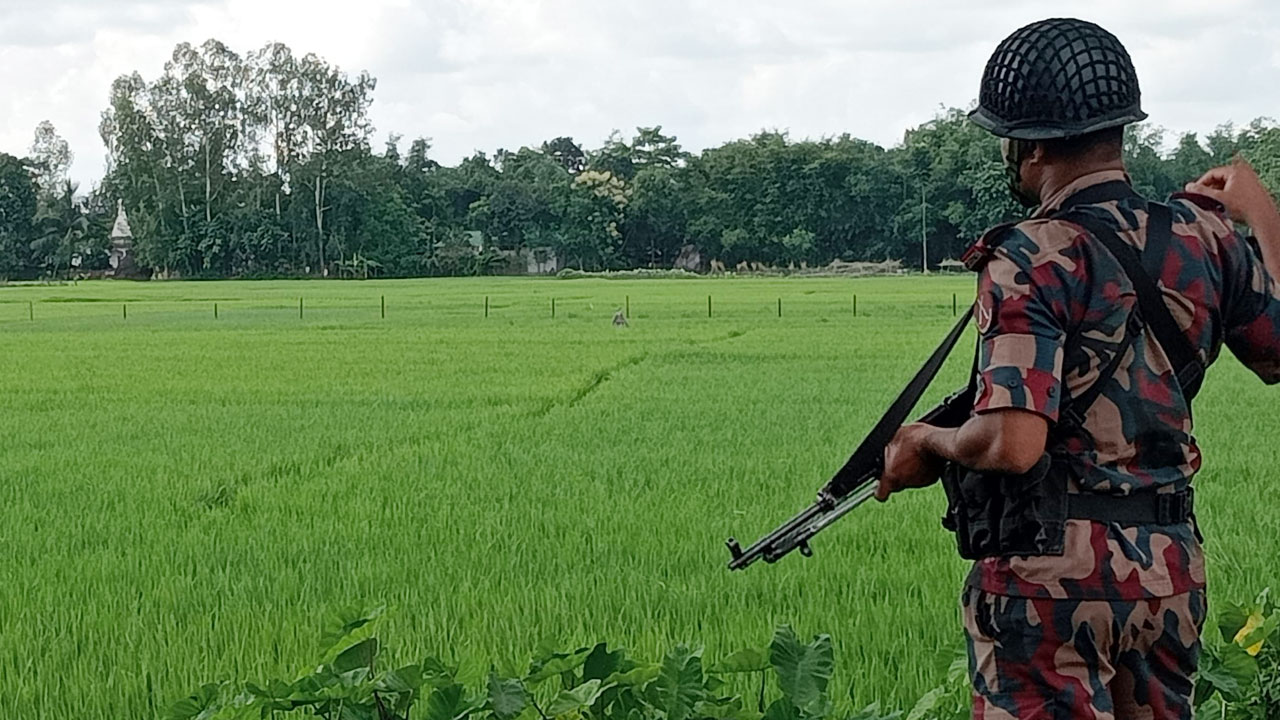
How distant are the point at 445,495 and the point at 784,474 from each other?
1953 mm

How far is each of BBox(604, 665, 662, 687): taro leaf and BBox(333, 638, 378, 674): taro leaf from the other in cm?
44

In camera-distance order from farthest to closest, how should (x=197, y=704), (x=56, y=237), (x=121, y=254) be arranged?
(x=121, y=254)
(x=56, y=237)
(x=197, y=704)

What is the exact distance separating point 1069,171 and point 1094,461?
0.43 meters

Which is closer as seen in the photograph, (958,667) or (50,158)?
(958,667)

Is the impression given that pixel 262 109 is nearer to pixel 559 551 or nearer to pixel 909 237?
pixel 909 237

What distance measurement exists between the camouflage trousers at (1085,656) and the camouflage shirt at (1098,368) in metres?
0.03

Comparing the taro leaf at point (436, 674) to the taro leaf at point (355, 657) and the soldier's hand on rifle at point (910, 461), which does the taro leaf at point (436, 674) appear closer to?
the taro leaf at point (355, 657)

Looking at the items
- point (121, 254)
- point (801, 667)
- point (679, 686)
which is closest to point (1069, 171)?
point (801, 667)

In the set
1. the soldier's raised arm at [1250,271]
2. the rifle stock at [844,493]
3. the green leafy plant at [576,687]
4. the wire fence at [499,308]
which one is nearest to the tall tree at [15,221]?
the wire fence at [499,308]

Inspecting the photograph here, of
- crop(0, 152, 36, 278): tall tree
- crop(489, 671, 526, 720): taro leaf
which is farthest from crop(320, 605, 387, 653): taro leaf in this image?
crop(0, 152, 36, 278): tall tree

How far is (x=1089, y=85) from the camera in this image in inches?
84.6

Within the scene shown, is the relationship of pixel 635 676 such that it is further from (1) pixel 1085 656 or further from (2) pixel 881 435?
(1) pixel 1085 656

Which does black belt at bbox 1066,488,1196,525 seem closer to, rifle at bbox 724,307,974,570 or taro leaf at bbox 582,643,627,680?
rifle at bbox 724,307,974,570

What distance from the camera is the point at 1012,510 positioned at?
2.13 metres
